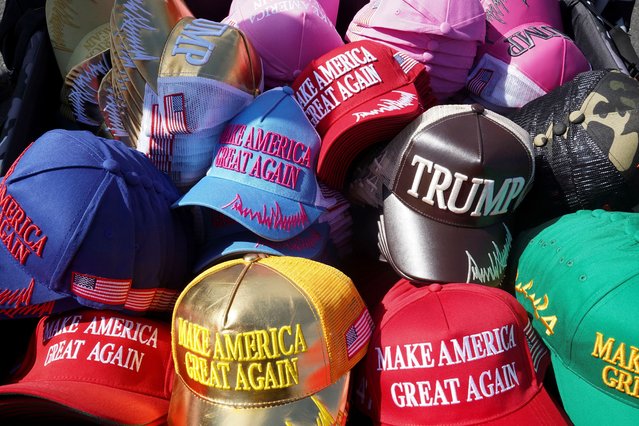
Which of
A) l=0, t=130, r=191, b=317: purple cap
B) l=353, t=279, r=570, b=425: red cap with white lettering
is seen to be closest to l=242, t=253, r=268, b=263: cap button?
l=0, t=130, r=191, b=317: purple cap

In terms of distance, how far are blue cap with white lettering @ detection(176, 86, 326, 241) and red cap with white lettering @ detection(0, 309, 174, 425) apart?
27 centimetres

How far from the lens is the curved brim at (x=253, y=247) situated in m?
1.18

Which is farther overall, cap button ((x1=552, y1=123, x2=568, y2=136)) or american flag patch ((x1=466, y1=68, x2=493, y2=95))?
american flag patch ((x1=466, y1=68, x2=493, y2=95))

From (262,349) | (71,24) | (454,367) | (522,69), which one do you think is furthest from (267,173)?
(71,24)

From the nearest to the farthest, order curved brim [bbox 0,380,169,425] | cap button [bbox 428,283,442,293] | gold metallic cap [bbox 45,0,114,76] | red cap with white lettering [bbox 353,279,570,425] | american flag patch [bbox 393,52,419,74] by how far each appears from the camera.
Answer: curved brim [bbox 0,380,169,425] < red cap with white lettering [bbox 353,279,570,425] < cap button [bbox 428,283,442,293] < american flag patch [bbox 393,52,419,74] < gold metallic cap [bbox 45,0,114,76]

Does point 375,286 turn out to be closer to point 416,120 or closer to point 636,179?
point 416,120

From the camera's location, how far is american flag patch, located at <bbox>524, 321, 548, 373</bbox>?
1153 millimetres

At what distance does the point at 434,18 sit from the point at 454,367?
33.1 inches

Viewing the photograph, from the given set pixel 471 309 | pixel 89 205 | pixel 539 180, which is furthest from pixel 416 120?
pixel 89 205

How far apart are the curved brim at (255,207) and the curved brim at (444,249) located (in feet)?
0.61

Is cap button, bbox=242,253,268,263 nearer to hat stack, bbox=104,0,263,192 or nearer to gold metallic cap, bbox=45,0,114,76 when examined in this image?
hat stack, bbox=104,0,263,192

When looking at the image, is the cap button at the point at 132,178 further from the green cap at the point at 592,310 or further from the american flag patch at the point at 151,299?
the green cap at the point at 592,310

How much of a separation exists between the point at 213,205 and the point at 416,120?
475 mm
